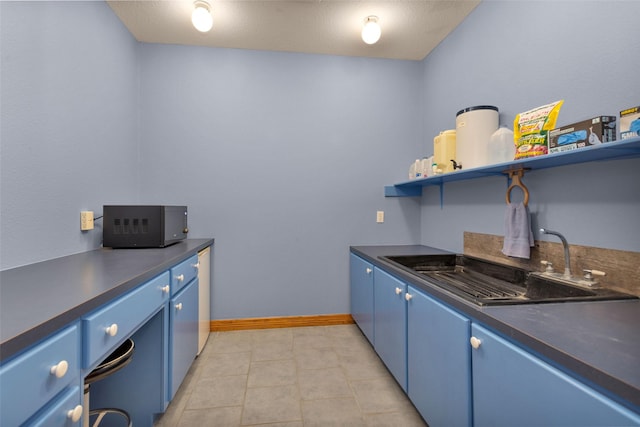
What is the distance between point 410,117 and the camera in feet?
9.34

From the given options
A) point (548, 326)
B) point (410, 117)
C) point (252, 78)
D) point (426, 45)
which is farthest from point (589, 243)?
point (252, 78)

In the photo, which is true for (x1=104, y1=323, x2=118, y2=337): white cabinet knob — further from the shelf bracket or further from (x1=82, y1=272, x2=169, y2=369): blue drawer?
the shelf bracket

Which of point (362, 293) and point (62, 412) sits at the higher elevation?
point (62, 412)

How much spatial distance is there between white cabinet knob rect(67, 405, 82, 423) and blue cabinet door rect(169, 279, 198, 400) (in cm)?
77

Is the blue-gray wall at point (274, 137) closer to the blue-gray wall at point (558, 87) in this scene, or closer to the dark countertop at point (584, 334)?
the blue-gray wall at point (558, 87)

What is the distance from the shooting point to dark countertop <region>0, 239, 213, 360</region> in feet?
2.08

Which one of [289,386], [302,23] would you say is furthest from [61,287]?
[302,23]

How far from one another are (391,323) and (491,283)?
2.10 ft

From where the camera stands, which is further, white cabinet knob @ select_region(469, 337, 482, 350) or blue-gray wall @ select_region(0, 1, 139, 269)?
blue-gray wall @ select_region(0, 1, 139, 269)

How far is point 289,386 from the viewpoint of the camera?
5.91 feet

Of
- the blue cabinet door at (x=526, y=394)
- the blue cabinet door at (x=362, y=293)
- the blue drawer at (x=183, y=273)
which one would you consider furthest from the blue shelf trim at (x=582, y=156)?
the blue drawer at (x=183, y=273)

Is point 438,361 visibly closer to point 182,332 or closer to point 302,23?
point 182,332

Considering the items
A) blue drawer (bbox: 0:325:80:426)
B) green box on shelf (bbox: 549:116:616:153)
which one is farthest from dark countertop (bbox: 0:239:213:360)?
green box on shelf (bbox: 549:116:616:153)

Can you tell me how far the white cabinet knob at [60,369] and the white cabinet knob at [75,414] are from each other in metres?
0.12
